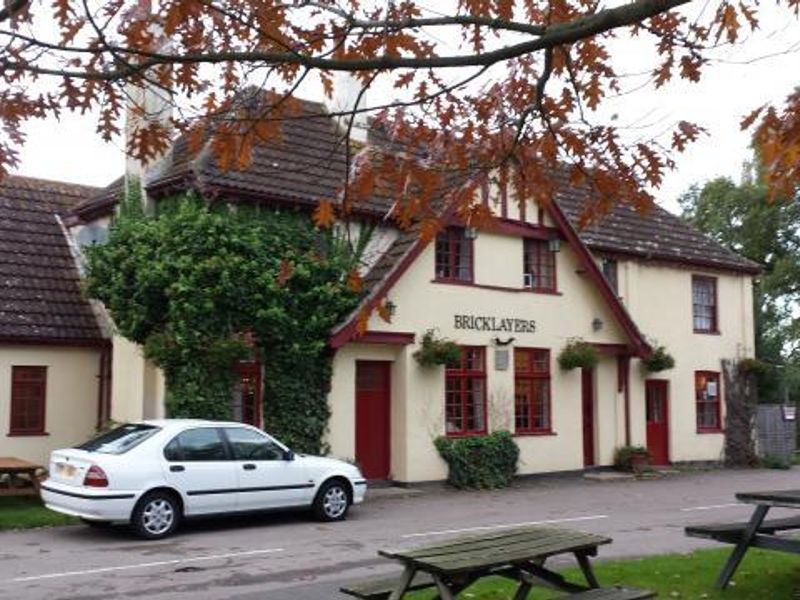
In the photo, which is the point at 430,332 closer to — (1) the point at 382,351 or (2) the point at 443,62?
(1) the point at 382,351

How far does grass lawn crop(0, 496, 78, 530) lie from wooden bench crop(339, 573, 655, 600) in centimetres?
904

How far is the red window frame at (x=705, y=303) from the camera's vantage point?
2789 centimetres

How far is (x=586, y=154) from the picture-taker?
7.81m

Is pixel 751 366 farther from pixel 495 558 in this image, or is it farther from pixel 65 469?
pixel 495 558

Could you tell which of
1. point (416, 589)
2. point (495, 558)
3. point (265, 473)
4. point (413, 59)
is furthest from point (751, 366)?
point (413, 59)

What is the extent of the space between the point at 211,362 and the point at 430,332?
5263mm

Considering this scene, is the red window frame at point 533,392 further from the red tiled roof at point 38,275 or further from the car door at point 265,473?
the red tiled roof at point 38,275

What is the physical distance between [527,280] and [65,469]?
40.7ft

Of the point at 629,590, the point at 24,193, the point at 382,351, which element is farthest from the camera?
the point at 24,193

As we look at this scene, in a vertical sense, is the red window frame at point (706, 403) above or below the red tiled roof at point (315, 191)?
below

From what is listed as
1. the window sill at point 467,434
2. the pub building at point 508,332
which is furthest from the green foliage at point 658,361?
the window sill at point 467,434

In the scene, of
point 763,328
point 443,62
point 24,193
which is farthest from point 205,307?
point 763,328

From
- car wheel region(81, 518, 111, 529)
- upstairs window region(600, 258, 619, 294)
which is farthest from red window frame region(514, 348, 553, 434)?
car wheel region(81, 518, 111, 529)

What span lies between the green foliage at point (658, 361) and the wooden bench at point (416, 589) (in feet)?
58.2
